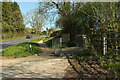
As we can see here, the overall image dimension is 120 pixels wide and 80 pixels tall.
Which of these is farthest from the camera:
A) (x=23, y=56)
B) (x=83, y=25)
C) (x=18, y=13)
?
(x=18, y=13)

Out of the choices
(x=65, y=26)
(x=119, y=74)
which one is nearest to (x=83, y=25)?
(x=65, y=26)

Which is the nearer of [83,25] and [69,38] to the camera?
[83,25]

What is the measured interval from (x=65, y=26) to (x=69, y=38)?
1.58 meters

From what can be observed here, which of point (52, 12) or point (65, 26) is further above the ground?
point (52, 12)

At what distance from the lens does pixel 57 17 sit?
77.7 ft

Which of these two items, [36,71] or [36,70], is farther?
[36,70]

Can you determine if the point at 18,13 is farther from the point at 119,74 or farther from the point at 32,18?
the point at 119,74

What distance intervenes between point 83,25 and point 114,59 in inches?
280

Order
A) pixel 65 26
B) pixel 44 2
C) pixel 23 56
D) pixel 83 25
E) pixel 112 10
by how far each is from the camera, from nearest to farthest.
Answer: pixel 112 10, pixel 23 56, pixel 83 25, pixel 65 26, pixel 44 2

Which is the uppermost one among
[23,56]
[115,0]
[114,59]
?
[115,0]

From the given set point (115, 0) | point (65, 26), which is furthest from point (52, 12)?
point (115, 0)

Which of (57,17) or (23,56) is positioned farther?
(57,17)

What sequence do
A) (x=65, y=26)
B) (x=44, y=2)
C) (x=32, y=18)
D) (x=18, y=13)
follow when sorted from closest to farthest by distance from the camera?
(x=65, y=26)
(x=44, y=2)
(x=18, y=13)
(x=32, y=18)

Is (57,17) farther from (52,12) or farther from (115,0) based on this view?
(115,0)
